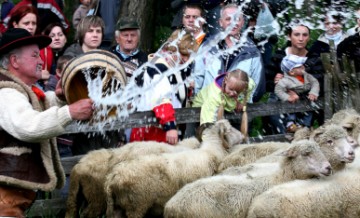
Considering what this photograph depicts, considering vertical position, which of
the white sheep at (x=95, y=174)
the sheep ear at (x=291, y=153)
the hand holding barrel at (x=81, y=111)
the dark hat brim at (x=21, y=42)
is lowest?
the white sheep at (x=95, y=174)

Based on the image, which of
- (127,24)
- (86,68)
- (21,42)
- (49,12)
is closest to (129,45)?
(127,24)

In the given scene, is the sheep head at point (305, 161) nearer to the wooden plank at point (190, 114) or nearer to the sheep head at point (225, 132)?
the sheep head at point (225, 132)

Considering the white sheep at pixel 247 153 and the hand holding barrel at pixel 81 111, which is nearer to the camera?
the hand holding barrel at pixel 81 111

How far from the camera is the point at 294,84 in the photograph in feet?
41.3

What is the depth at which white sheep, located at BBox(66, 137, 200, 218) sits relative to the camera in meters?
10.5

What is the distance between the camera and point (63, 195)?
11016mm

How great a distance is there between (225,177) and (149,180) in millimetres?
1103

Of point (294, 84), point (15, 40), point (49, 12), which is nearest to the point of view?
point (15, 40)

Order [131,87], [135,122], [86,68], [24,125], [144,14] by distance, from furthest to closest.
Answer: [144,14] → [135,122] → [131,87] → [86,68] → [24,125]

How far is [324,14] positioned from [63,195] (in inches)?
203

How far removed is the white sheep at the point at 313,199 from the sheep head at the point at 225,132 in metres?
2.06

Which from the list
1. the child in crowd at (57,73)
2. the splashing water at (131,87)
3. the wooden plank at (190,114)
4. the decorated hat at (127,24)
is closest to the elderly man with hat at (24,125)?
the splashing water at (131,87)

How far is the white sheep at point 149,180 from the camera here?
10164 millimetres

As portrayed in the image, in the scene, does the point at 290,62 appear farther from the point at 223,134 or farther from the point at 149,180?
the point at 149,180
